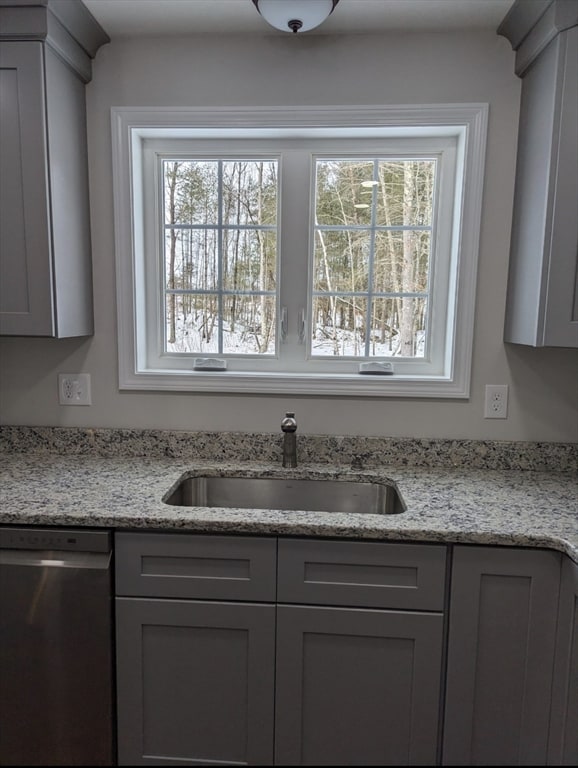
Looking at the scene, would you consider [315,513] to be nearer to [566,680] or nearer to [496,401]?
[566,680]

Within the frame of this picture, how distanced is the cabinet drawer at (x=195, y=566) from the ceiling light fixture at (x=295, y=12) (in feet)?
4.88

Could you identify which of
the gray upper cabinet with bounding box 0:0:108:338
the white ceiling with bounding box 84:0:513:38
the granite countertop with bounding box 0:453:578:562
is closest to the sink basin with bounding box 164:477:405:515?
the granite countertop with bounding box 0:453:578:562

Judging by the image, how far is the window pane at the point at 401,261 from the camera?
1.84 m

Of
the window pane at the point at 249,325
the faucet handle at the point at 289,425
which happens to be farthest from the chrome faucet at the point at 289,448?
the window pane at the point at 249,325

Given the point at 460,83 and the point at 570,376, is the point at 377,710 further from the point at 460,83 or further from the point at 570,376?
the point at 460,83

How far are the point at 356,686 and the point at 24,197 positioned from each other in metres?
1.77

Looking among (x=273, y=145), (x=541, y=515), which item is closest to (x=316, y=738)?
(x=541, y=515)

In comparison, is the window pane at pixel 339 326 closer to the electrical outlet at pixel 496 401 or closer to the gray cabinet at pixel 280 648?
the electrical outlet at pixel 496 401

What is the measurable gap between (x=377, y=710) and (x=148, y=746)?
2.21 ft

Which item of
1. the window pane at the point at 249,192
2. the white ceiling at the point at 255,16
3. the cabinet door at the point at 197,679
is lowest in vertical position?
the cabinet door at the point at 197,679

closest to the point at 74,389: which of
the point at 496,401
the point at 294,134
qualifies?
the point at 294,134

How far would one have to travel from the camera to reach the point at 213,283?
6.26 ft

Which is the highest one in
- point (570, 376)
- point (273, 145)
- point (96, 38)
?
point (96, 38)

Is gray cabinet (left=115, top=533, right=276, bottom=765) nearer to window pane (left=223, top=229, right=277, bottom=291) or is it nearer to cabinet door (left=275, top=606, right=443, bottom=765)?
cabinet door (left=275, top=606, right=443, bottom=765)
